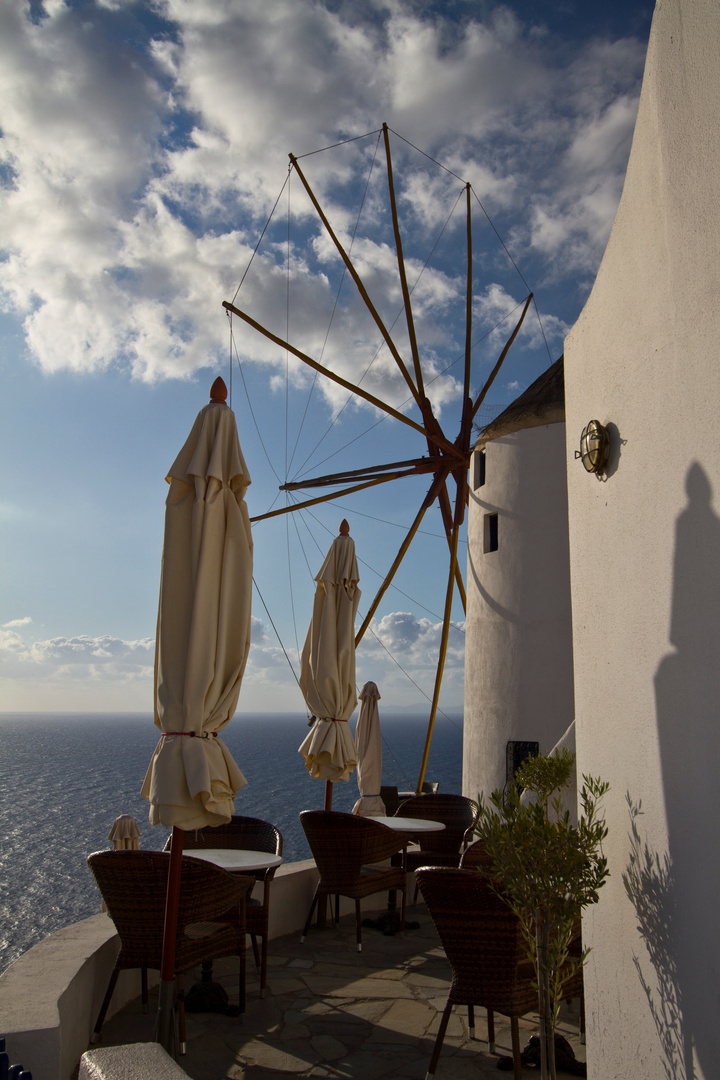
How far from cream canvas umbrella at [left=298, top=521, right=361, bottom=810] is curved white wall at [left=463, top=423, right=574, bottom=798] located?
14.0 ft

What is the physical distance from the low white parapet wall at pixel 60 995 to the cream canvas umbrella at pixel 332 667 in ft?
6.89

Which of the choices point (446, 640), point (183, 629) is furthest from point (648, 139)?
point (446, 640)

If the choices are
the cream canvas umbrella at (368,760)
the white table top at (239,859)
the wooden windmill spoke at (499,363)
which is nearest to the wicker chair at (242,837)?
the white table top at (239,859)

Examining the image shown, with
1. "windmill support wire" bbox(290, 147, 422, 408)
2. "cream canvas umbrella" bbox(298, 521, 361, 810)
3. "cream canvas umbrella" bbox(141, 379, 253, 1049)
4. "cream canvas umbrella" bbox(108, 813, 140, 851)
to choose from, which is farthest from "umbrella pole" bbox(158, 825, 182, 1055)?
"windmill support wire" bbox(290, 147, 422, 408)

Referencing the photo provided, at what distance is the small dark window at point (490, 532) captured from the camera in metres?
10.4

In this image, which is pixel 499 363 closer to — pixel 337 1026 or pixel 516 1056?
pixel 337 1026

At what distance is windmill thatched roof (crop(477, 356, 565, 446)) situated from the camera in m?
10.1

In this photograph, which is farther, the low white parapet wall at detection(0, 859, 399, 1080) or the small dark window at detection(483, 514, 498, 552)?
the small dark window at detection(483, 514, 498, 552)

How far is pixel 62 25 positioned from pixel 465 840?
6.74 metres

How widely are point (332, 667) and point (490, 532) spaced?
17.8 feet

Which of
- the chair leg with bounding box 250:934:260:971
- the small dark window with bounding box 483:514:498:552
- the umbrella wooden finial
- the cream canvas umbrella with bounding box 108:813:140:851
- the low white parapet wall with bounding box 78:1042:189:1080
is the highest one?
the small dark window with bounding box 483:514:498:552

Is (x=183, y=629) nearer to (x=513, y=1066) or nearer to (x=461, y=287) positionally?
(x=513, y=1066)

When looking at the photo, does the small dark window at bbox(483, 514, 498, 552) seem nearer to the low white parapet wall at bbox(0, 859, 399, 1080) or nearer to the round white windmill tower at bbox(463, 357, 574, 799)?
the round white windmill tower at bbox(463, 357, 574, 799)

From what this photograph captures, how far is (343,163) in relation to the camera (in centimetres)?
910
